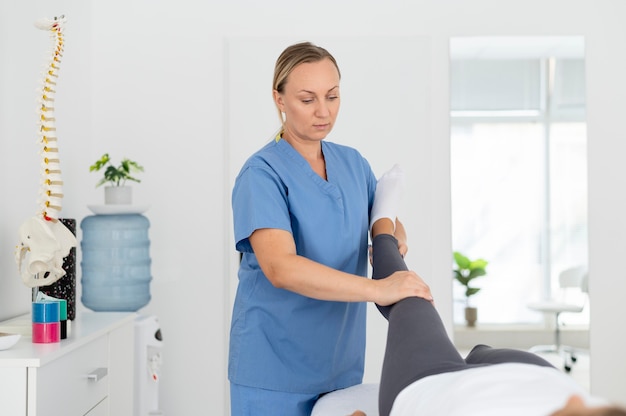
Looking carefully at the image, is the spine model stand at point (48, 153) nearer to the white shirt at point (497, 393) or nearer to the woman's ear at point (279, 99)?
the woman's ear at point (279, 99)

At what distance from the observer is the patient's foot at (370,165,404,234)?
200 cm

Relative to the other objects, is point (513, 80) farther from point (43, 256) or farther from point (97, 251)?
point (43, 256)

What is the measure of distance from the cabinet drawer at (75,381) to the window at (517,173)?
176 centimetres

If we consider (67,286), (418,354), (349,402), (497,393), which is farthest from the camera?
(67,286)

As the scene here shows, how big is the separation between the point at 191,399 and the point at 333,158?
210cm

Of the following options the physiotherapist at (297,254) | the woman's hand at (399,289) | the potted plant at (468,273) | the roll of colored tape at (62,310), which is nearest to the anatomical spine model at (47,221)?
the roll of colored tape at (62,310)

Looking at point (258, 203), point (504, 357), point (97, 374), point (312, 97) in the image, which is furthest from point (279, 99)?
point (97, 374)

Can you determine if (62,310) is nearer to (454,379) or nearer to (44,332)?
(44,332)

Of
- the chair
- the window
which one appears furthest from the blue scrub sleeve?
the chair

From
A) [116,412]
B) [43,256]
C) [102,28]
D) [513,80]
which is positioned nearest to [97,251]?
[116,412]

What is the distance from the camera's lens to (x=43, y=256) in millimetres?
2281

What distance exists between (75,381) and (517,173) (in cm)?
222

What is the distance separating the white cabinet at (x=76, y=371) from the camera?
6.33 feet

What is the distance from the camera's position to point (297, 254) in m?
1.87
